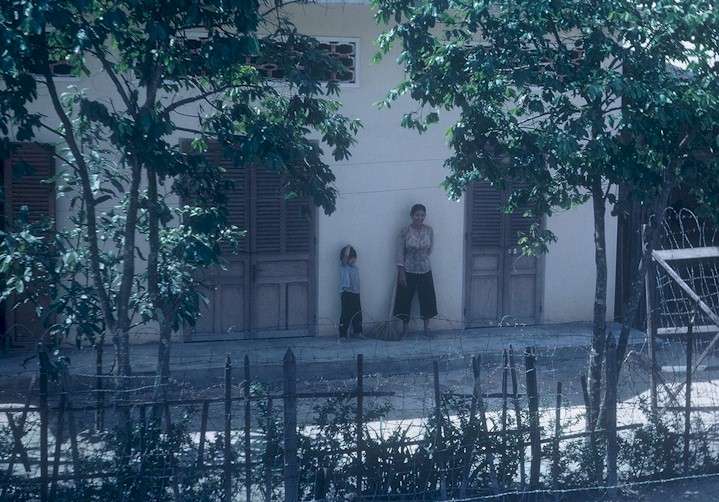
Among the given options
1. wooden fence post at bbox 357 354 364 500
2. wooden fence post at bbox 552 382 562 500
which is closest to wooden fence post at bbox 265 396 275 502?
wooden fence post at bbox 357 354 364 500

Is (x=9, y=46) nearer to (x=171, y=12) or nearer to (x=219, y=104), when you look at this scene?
(x=171, y=12)

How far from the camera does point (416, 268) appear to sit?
1030cm

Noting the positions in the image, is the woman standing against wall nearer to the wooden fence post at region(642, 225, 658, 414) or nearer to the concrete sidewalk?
the concrete sidewalk

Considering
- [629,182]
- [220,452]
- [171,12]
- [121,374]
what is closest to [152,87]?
[171,12]

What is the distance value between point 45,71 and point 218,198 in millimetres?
1343

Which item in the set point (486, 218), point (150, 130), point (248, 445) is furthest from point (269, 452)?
point (486, 218)

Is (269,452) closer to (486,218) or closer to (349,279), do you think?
(349,279)

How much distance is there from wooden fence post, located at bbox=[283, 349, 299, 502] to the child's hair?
5249 mm

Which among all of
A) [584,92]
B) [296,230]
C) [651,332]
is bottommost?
[651,332]

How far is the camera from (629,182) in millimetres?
5617

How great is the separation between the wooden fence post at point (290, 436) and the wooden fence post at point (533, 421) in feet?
4.54

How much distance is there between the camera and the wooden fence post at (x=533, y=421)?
520cm

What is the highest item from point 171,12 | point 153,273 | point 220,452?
point 171,12

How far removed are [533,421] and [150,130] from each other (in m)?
2.83
